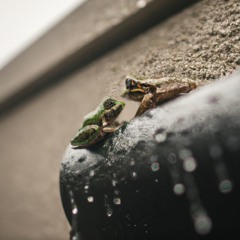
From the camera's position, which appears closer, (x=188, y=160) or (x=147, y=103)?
(x=188, y=160)

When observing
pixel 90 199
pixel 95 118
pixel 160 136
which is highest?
pixel 95 118

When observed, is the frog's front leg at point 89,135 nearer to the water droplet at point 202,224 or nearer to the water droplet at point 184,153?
the water droplet at point 184,153

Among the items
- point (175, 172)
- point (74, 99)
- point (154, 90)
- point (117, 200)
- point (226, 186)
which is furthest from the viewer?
point (74, 99)

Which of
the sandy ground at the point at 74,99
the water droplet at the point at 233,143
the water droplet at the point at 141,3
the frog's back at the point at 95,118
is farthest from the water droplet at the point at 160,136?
the water droplet at the point at 141,3

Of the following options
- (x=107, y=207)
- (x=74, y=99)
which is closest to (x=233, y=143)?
(x=107, y=207)

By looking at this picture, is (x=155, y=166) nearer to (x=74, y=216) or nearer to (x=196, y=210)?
(x=196, y=210)

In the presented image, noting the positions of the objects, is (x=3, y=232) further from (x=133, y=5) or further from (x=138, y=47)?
(x=133, y=5)

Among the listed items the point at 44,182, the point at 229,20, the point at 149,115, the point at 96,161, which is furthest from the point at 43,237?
the point at 229,20

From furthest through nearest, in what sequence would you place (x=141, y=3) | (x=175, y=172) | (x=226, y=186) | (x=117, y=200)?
(x=141, y=3), (x=117, y=200), (x=175, y=172), (x=226, y=186)
